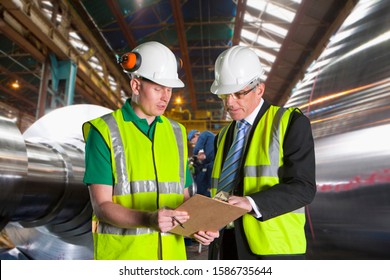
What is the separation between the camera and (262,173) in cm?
146

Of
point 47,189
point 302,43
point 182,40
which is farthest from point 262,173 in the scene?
point 302,43

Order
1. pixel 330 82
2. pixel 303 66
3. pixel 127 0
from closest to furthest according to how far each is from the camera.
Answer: pixel 330 82 < pixel 127 0 < pixel 303 66

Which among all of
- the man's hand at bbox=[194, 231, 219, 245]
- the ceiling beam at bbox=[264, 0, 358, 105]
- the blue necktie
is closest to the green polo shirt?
the man's hand at bbox=[194, 231, 219, 245]

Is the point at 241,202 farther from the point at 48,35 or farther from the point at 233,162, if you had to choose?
the point at 48,35

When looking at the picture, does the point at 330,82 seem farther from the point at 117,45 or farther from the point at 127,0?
the point at 117,45

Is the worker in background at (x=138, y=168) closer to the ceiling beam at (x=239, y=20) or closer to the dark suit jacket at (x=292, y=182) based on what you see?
the dark suit jacket at (x=292, y=182)

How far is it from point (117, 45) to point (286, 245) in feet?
27.0

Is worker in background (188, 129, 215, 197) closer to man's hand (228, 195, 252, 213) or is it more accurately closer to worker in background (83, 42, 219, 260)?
worker in background (83, 42, 219, 260)

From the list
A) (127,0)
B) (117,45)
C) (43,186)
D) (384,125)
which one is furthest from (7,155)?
(117,45)

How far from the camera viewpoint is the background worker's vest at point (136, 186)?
1.36m

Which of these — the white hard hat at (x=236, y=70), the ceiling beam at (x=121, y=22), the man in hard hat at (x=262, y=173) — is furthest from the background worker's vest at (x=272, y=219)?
the ceiling beam at (x=121, y=22)

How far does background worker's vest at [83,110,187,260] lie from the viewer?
4.46ft

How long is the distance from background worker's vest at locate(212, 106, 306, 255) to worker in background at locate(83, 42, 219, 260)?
0.61 feet

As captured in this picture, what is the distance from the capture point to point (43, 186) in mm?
1994
